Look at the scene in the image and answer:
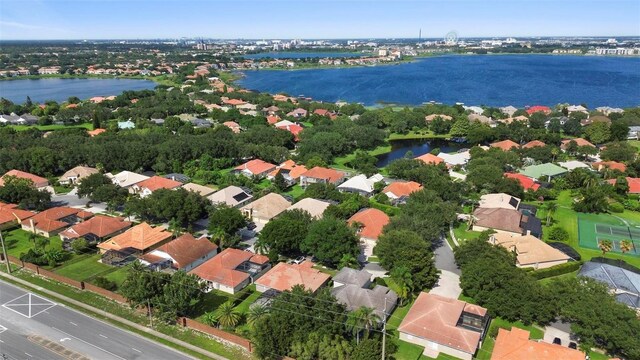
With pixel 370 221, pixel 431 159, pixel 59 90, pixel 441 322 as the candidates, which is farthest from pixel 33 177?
pixel 59 90

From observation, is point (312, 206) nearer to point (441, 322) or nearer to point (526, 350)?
point (441, 322)

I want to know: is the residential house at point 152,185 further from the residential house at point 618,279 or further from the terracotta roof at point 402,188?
the residential house at point 618,279

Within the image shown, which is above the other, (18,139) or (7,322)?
(18,139)

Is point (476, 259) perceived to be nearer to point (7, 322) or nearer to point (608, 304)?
point (608, 304)

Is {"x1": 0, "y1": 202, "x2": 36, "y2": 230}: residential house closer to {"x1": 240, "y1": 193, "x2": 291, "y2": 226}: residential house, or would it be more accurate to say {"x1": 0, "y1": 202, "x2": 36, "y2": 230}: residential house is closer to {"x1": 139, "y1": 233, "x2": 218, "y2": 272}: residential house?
{"x1": 139, "y1": 233, "x2": 218, "y2": 272}: residential house

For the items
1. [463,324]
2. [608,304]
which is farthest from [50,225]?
[608,304]

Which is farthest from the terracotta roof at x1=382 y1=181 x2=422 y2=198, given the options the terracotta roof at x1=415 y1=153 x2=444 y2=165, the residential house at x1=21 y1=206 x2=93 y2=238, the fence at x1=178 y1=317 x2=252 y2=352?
the residential house at x1=21 y1=206 x2=93 y2=238
